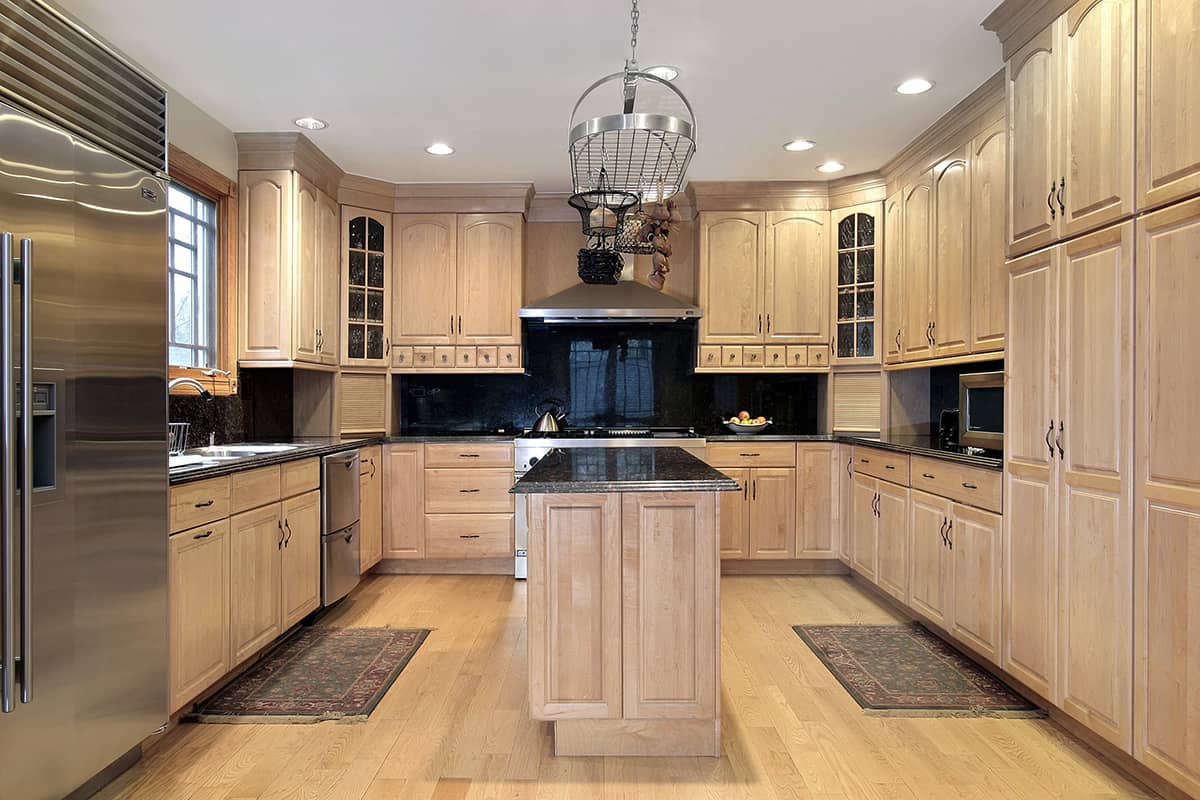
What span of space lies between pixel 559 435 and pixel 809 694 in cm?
235

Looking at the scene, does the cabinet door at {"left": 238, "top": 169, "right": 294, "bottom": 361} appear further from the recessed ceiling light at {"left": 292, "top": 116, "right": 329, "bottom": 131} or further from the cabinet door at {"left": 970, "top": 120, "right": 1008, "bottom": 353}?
the cabinet door at {"left": 970, "top": 120, "right": 1008, "bottom": 353}

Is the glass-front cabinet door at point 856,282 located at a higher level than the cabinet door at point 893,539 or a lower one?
higher

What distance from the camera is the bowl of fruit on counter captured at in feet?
15.9

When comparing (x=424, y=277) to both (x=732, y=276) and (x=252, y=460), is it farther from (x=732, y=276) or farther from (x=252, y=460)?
(x=252, y=460)

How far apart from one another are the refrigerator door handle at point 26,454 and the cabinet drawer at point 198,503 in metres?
0.62

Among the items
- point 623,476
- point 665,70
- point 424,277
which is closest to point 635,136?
point 665,70

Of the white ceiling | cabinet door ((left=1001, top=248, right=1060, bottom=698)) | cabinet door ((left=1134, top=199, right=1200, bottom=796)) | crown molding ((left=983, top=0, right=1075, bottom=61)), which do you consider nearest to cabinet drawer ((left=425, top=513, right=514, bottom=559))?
the white ceiling

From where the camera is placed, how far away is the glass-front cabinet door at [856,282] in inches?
183

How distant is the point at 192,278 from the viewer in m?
3.67

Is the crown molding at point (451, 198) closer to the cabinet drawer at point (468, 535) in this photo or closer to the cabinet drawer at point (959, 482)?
the cabinet drawer at point (468, 535)

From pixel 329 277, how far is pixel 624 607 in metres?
3.14

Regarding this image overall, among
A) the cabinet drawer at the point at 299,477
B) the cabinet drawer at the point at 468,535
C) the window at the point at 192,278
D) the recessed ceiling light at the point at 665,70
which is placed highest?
the recessed ceiling light at the point at 665,70

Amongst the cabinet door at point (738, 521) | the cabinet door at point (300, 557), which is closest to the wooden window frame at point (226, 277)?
the cabinet door at point (300, 557)

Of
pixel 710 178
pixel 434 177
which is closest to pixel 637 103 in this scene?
pixel 710 178
